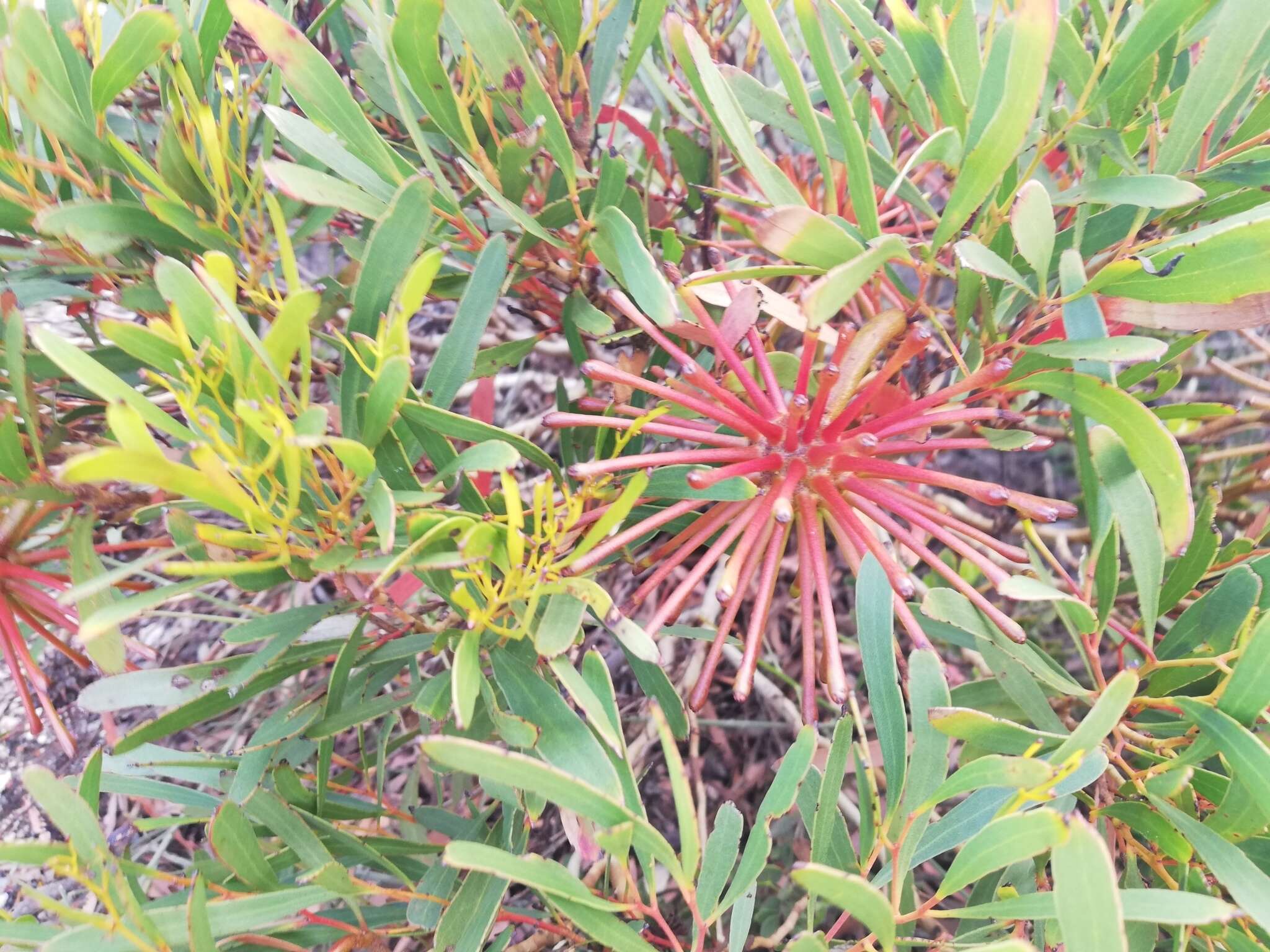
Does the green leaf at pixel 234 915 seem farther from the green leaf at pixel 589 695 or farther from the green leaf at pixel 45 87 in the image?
the green leaf at pixel 45 87

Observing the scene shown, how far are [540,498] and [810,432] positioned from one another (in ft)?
0.64

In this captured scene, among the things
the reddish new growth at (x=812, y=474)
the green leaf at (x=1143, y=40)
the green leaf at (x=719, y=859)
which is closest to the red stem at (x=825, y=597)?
the reddish new growth at (x=812, y=474)

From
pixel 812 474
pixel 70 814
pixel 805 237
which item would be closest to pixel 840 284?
pixel 805 237

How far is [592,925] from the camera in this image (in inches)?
19.0

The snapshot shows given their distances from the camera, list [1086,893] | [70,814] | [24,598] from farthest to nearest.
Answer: [24,598], [70,814], [1086,893]

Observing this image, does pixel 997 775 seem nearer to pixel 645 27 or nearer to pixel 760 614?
pixel 760 614

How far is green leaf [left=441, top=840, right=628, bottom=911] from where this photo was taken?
390 mm

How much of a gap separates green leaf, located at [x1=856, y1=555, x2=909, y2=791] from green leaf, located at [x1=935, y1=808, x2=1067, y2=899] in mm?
85

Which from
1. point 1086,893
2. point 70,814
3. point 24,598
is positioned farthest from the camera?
point 24,598

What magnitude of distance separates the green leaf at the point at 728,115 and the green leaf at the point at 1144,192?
0.61 ft

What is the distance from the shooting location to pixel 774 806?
0.48 meters

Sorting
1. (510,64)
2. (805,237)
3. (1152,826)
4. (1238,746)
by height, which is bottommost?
(1152,826)

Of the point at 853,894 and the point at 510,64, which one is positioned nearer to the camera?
the point at 853,894

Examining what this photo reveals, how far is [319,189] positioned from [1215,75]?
0.56 m
